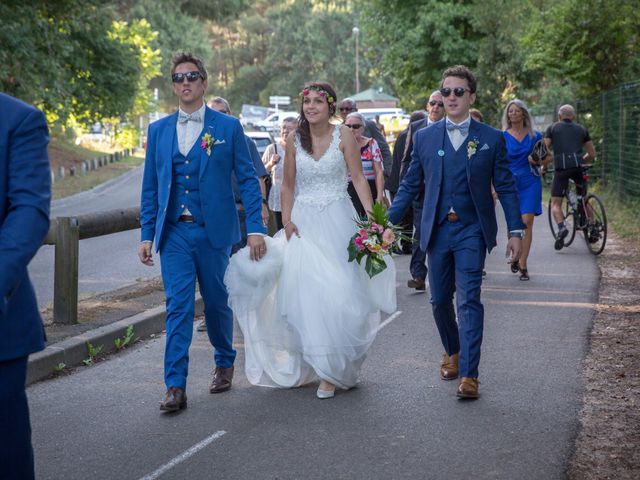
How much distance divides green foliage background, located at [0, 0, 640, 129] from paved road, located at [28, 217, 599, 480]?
1639 cm

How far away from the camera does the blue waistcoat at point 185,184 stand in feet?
21.9

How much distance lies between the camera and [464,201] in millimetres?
6887

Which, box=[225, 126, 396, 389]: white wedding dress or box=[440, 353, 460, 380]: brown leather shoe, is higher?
box=[225, 126, 396, 389]: white wedding dress

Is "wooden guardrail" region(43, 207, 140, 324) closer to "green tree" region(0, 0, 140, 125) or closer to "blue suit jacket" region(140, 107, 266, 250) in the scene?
"blue suit jacket" region(140, 107, 266, 250)

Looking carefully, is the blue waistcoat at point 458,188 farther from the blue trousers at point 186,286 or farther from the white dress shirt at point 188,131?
the white dress shirt at point 188,131

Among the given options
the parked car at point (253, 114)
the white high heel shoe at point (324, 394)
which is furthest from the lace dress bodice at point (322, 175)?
the parked car at point (253, 114)

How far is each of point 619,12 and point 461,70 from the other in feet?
56.6

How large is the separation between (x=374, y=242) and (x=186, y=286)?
1.28m

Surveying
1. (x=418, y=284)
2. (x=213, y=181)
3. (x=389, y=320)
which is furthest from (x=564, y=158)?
(x=213, y=181)

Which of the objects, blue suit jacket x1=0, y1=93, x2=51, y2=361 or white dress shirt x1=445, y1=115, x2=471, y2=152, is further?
white dress shirt x1=445, y1=115, x2=471, y2=152

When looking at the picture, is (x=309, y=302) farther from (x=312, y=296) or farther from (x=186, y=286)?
(x=186, y=286)

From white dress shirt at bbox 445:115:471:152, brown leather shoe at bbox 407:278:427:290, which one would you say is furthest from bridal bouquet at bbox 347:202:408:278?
brown leather shoe at bbox 407:278:427:290

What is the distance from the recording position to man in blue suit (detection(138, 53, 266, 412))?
6637 millimetres

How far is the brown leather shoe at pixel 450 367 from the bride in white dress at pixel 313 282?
0.58m
